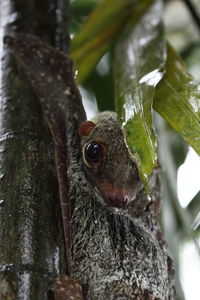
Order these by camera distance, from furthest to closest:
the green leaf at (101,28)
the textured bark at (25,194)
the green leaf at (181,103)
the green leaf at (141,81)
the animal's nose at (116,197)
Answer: the green leaf at (101,28) < the animal's nose at (116,197) < the green leaf at (181,103) < the green leaf at (141,81) < the textured bark at (25,194)

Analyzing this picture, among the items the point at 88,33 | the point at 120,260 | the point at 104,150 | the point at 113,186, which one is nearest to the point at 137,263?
the point at 120,260

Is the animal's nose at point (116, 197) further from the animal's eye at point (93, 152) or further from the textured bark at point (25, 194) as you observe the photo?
the textured bark at point (25, 194)

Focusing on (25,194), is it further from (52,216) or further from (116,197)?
(116,197)

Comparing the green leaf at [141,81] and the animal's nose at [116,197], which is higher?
the green leaf at [141,81]

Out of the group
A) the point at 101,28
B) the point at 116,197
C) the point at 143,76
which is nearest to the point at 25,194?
the point at 116,197

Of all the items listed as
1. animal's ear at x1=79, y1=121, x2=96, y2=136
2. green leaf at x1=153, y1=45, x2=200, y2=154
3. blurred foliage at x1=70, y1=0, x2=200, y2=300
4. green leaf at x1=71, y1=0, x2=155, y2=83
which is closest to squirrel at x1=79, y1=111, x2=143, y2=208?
animal's ear at x1=79, y1=121, x2=96, y2=136

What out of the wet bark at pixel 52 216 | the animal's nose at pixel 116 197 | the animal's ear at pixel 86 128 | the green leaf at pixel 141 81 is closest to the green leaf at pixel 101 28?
the green leaf at pixel 141 81

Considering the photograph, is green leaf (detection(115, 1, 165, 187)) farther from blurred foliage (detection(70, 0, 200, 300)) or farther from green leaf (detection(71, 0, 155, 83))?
green leaf (detection(71, 0, 155, 83))
